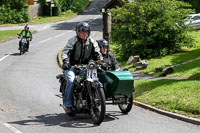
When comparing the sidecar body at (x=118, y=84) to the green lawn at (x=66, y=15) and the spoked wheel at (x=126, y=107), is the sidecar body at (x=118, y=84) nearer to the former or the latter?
the spoked wheel at (x=126, y=107)

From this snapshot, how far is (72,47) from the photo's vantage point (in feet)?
33.0

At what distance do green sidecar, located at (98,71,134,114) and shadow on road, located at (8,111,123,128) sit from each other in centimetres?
55

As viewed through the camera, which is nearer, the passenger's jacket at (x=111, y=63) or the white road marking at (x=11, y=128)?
the white road marking at (x=11, y=128)

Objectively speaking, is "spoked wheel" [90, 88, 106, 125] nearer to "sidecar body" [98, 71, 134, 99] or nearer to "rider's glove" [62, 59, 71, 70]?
"sidecar body" [98, 71, 134, 99]

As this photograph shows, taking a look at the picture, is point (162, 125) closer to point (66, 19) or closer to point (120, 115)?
point (120, 115)

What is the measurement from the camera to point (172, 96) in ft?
38.5

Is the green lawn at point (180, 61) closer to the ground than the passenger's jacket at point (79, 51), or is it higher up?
closer to the ground

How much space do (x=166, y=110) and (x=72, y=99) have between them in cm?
238

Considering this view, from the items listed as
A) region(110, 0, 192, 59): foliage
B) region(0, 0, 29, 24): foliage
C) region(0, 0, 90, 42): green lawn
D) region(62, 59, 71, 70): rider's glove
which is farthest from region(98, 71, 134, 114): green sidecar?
region(0, 0, 29, 24): foliage

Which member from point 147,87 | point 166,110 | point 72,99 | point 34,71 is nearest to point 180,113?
point 166,110

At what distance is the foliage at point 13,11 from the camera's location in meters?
61.0

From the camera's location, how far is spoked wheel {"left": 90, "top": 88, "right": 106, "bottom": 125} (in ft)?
29.8

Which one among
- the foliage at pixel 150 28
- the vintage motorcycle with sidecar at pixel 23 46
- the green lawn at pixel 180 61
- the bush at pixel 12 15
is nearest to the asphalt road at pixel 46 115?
the green lawn at pixel 180 61

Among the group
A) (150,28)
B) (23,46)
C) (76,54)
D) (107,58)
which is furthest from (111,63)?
(23,46)
